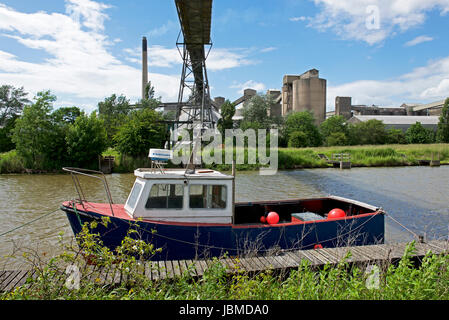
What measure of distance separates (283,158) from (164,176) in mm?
25751

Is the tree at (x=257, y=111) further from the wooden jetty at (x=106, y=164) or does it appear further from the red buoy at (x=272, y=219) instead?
the red buoy at (x=272, y=219)

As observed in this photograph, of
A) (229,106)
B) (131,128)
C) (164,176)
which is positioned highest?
(229,106)

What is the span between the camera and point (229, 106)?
4544 centimetres

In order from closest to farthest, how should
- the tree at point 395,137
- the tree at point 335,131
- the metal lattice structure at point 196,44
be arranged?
the metal lattice structure at point 196,44 → the tree at point 335,131 → the tree at point 395,137

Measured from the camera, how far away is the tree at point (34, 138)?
25.5m

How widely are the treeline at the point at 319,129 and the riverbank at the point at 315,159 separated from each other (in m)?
11.3

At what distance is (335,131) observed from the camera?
171 ft

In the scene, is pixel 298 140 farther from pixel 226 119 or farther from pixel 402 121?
pixel 402 121

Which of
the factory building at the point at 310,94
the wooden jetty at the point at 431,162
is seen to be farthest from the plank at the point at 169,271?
the factory building at the point at 310,94

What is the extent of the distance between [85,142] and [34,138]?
4.08m

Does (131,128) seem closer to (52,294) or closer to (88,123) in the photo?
(88,123)

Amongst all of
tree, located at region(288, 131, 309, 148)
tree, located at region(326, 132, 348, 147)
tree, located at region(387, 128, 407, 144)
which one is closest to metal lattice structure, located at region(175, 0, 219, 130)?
tree, located at region(288, 131, 309, 148)
